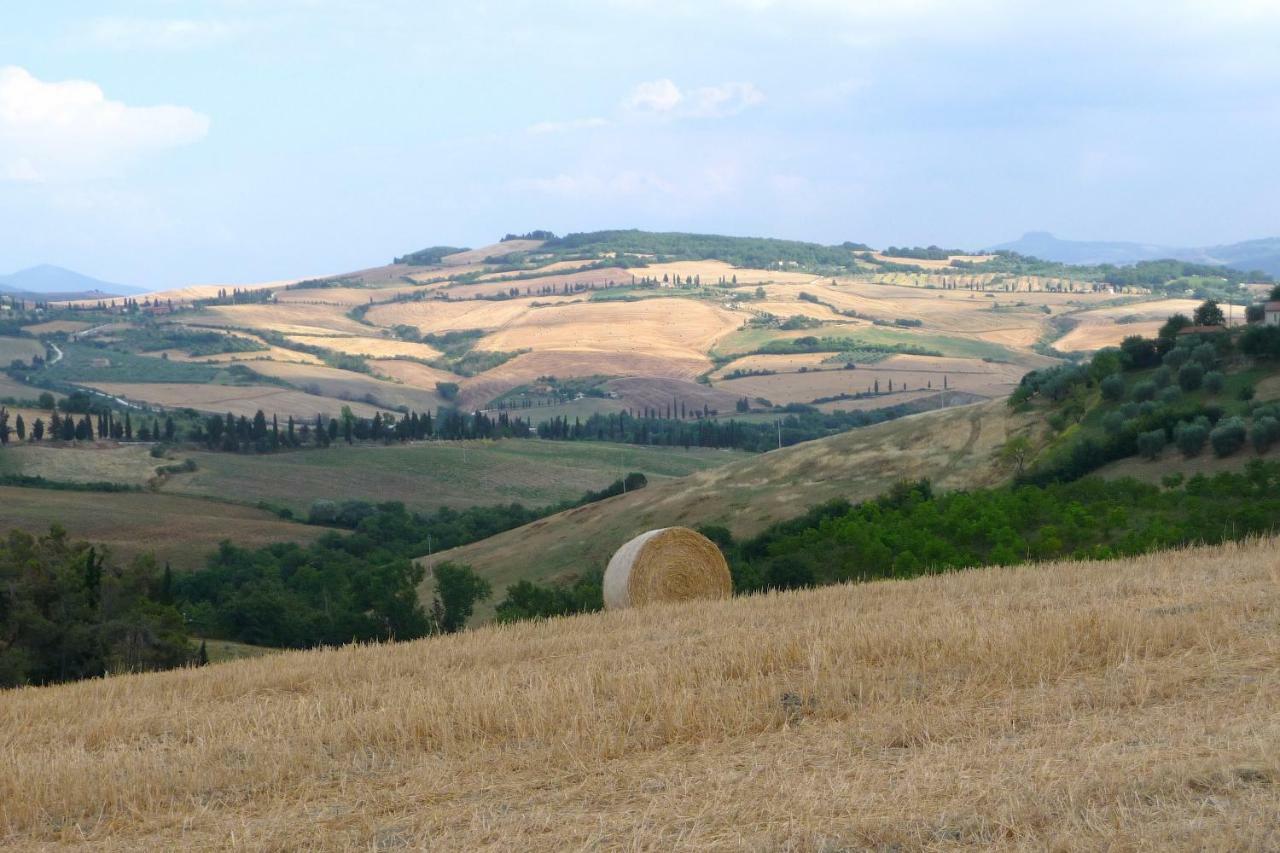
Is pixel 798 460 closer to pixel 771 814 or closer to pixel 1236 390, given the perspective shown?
pixel 1236 390

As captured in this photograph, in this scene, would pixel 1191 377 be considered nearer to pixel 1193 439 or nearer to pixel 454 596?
pixel 1193 439

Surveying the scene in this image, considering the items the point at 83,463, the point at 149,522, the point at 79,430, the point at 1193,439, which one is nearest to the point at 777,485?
the point at 1193,439

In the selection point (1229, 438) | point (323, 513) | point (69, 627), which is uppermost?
point (1229, 438)

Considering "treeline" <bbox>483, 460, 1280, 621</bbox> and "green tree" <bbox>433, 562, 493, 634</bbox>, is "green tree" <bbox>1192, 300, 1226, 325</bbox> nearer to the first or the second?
"treeline" <bbox>483, 460, 1280, 621</bbox>

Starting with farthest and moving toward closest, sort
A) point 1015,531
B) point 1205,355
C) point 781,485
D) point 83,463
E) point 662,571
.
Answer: point 83,463, point 781,485, point 1205,355, point 1015,531, point 662,571

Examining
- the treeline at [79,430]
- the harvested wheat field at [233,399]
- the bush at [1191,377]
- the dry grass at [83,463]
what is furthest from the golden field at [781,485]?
the harvested wheat field at [233,399]

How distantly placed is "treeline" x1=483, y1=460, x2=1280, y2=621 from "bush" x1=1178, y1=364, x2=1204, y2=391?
10948mm

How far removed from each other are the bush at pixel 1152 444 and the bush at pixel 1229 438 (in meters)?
2.46

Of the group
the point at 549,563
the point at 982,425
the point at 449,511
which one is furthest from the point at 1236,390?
the point at 449,511

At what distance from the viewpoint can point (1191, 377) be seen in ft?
157

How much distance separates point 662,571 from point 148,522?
65516 mm

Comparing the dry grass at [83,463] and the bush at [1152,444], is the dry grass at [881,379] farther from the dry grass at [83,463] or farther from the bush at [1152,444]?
the bush at [1152,444]

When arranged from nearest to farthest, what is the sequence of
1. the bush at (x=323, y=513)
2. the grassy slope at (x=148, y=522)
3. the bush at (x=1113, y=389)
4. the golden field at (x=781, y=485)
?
the bush at (x=1113, y=389), the golden field at (x=781, y=485), the grassy slope at (x=148, y=522), the bush at (x=323, y=513)

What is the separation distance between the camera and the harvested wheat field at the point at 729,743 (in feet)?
25.1
